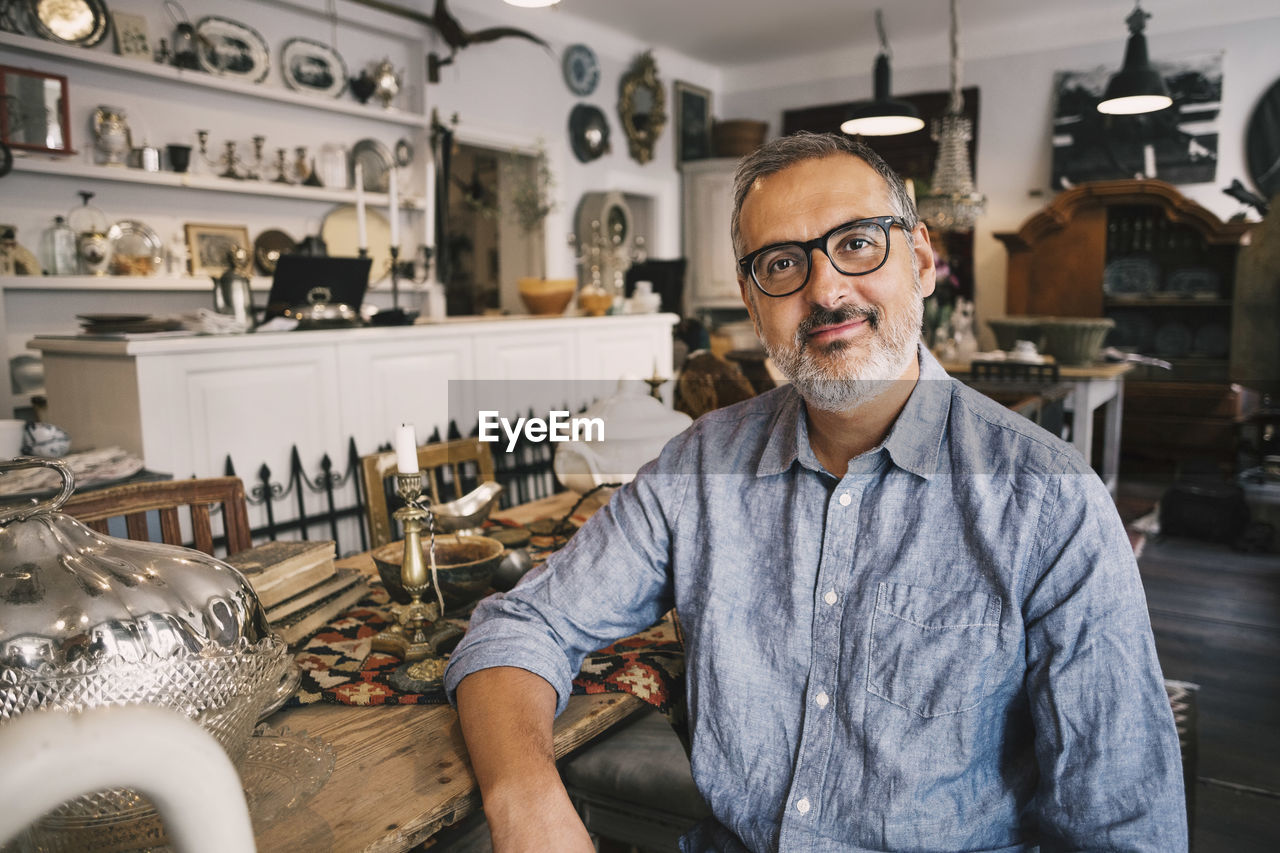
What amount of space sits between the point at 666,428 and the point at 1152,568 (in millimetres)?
3359

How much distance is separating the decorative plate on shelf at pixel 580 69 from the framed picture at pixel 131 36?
9.96ft

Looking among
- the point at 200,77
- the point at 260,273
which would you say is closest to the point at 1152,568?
the point at 260,273

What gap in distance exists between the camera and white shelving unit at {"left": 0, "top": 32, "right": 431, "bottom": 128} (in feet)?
11.6

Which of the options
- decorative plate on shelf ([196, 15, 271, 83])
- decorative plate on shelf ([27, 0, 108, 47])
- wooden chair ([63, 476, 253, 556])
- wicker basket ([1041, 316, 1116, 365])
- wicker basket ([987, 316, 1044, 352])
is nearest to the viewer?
wooden chair ([63, 476, 253, 556])

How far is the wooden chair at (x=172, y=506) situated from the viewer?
5.29 feet

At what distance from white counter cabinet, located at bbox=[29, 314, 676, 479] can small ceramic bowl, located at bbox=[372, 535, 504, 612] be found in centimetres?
139

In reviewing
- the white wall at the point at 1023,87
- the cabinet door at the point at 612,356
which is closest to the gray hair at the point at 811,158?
the cabinet door at the point at 612,356

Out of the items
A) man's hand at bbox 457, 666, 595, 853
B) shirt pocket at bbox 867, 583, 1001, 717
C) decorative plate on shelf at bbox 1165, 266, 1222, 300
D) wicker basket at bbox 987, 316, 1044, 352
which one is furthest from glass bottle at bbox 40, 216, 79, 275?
decorative plate on shelf at bbox 1165, 266, 1222, 300

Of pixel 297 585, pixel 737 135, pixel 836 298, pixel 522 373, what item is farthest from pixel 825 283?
pixel 737 135

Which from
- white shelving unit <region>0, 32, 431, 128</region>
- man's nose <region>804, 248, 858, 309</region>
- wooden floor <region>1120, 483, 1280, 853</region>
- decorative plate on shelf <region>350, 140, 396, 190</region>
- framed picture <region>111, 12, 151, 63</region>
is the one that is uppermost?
framed picture <region>111, 12, 151, 63</region>

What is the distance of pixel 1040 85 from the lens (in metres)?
6.61

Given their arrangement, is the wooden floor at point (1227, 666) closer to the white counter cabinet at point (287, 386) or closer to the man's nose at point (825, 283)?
the man's nose at point (825, 283)

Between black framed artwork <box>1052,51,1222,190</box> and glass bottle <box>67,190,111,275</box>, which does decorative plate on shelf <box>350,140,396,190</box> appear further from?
black framed artwork <box>1052,51,1222,190</box>

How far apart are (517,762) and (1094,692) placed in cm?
62
